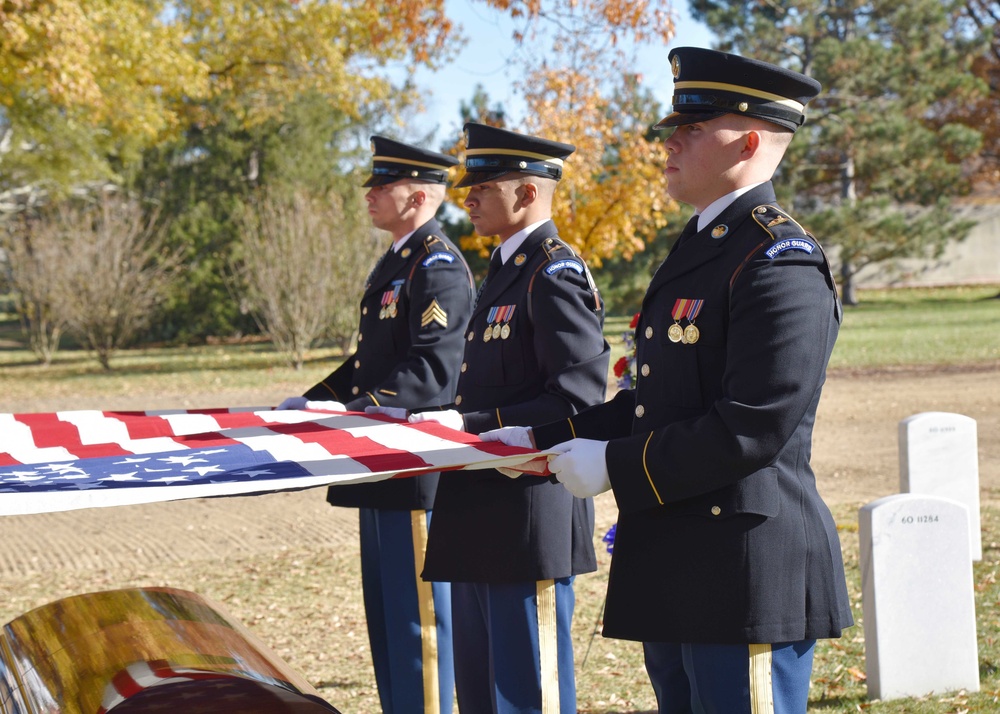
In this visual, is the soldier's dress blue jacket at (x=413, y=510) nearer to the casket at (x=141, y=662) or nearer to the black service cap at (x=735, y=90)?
the casket at (x=141, y=662)

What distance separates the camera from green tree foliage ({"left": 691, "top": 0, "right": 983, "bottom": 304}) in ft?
98.1

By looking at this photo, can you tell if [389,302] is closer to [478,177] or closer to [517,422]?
[478,177]

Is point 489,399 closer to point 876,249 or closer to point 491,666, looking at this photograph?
point 491,666

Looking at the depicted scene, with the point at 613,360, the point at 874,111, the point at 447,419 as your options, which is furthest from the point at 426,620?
the point at 874,111

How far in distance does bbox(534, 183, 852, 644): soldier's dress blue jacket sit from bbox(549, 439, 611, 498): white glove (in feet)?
0.08

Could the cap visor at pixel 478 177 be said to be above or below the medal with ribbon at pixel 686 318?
above

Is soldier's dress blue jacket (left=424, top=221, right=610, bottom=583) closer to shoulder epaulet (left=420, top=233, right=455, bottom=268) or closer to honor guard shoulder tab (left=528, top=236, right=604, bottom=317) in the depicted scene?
honor guard shoulder tab (left=528, top=236, right=604, bottom=317)

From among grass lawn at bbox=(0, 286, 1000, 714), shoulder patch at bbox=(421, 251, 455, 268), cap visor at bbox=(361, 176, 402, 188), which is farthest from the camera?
grass lawn at bbox=(0, 286, 1000, 714)

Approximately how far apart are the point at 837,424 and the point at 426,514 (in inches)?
331

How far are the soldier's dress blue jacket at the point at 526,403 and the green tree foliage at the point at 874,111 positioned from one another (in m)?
27.7

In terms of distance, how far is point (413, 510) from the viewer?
12.6 ft

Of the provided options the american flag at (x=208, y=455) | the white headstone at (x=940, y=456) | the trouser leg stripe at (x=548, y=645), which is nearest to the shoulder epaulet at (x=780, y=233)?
the american flag at (x=208, y=455)

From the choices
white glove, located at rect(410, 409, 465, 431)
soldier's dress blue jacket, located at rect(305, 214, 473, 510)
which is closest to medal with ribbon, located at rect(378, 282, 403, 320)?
soldier's dress blue jacket, located at rect(305, 214, 473, 510)

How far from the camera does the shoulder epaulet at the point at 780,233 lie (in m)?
2.16
